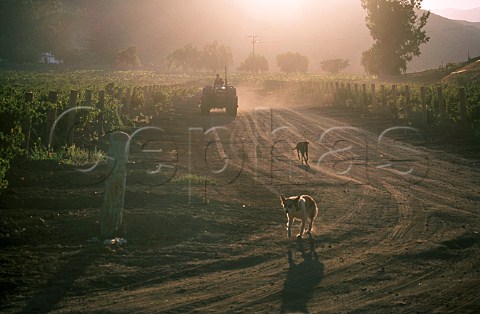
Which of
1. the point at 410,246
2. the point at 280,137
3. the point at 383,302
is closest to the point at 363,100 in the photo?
the point at 280,137

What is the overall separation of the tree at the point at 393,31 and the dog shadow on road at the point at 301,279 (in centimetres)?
6634

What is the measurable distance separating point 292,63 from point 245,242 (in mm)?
149073

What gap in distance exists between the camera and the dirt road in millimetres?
6172

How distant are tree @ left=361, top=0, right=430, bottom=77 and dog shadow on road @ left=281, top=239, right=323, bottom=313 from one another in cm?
6634

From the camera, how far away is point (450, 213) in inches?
404

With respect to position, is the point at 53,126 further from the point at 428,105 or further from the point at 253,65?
the point at 253,65

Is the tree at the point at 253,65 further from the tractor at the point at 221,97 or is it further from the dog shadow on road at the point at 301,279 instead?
the dog shadow on road at the point at 301,279

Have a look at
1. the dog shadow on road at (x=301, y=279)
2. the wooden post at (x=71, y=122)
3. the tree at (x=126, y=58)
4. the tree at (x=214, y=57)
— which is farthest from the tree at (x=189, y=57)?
the dog shadow on road at (x=301, y=279)

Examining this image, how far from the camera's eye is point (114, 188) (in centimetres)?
805

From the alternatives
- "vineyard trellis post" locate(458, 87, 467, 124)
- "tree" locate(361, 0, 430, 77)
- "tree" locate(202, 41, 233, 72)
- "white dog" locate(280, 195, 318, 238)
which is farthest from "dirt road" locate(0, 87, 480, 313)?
"tree" locate(202, 41, 233, 72)

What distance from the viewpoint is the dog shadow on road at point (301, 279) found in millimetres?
5980

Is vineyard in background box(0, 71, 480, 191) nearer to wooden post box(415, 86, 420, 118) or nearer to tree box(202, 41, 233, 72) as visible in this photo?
wooden post box(415, 86, 420, 118)

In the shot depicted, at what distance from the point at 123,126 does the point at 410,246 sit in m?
17.2

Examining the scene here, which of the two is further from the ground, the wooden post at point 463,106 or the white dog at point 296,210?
Answer: the wooden post at point 463,106
